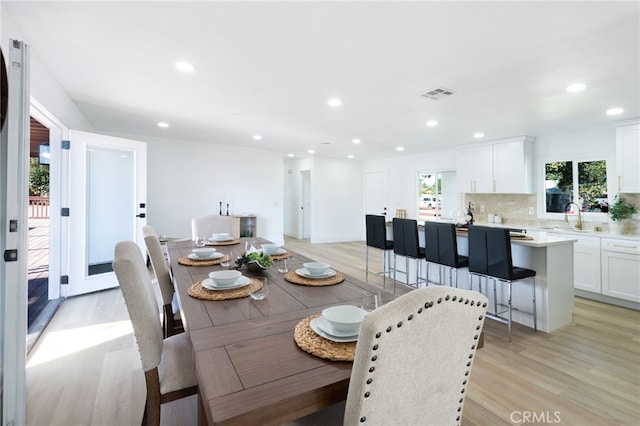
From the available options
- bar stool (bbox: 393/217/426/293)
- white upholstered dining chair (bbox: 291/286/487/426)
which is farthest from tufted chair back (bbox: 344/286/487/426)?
bar stool (bbox: 393/217/426/293)

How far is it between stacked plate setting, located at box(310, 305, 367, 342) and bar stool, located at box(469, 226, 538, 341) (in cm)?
214

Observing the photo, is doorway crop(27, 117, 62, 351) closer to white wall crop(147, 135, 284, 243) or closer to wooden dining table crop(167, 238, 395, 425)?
wooden dining table crop(167, 238, 395, 425)

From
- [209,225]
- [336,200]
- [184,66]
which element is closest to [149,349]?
[184,66]

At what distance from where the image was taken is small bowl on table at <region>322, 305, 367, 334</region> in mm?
1023

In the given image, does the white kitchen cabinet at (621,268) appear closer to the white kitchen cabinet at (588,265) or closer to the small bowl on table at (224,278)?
the white kitchen cabinet at (588,265)

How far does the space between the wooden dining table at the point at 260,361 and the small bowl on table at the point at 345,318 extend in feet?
0.47

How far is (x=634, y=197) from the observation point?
4098 mm

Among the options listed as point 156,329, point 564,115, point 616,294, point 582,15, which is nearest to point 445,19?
point 582,15

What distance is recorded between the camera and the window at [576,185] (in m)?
4.48

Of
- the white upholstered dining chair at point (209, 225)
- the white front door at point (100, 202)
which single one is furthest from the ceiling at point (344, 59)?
the white upholstered dining chair at point (209, 225)

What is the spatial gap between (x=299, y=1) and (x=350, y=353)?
6.23 feet

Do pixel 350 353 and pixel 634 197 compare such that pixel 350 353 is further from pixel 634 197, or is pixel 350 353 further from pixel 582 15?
pixel 634 197

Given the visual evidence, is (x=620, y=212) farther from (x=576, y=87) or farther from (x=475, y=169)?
(x=576, y=87)

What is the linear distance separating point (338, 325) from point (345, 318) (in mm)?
98
